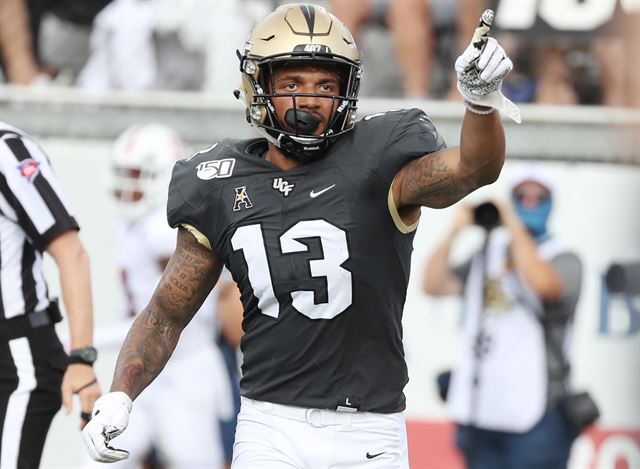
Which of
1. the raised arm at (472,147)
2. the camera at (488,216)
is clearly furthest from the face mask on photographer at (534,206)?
the raised arm at (472,147)

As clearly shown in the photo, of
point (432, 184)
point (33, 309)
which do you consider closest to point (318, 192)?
point (432, 184)

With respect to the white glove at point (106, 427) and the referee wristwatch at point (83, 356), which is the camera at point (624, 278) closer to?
the referee wristwatch at point (83, 356)

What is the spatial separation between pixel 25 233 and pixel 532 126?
3880mm

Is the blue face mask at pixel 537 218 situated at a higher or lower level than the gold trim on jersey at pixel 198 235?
lower

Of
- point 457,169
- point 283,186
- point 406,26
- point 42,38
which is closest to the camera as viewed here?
point 457,169

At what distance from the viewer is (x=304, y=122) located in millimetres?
3693

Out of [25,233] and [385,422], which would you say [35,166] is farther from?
[385,422]

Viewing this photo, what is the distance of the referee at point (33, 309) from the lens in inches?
184

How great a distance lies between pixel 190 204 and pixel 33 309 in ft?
3.66

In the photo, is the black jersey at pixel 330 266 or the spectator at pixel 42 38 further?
the spectator at pixel 42 38

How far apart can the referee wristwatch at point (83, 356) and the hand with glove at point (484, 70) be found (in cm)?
190

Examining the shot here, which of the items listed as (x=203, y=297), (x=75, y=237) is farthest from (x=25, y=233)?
(x=203, y=297)

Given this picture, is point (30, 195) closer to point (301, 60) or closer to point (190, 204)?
point (190, 204)

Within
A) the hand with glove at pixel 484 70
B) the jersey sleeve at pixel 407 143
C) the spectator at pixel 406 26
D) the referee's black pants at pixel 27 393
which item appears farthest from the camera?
the spectator at pixel 406 26
